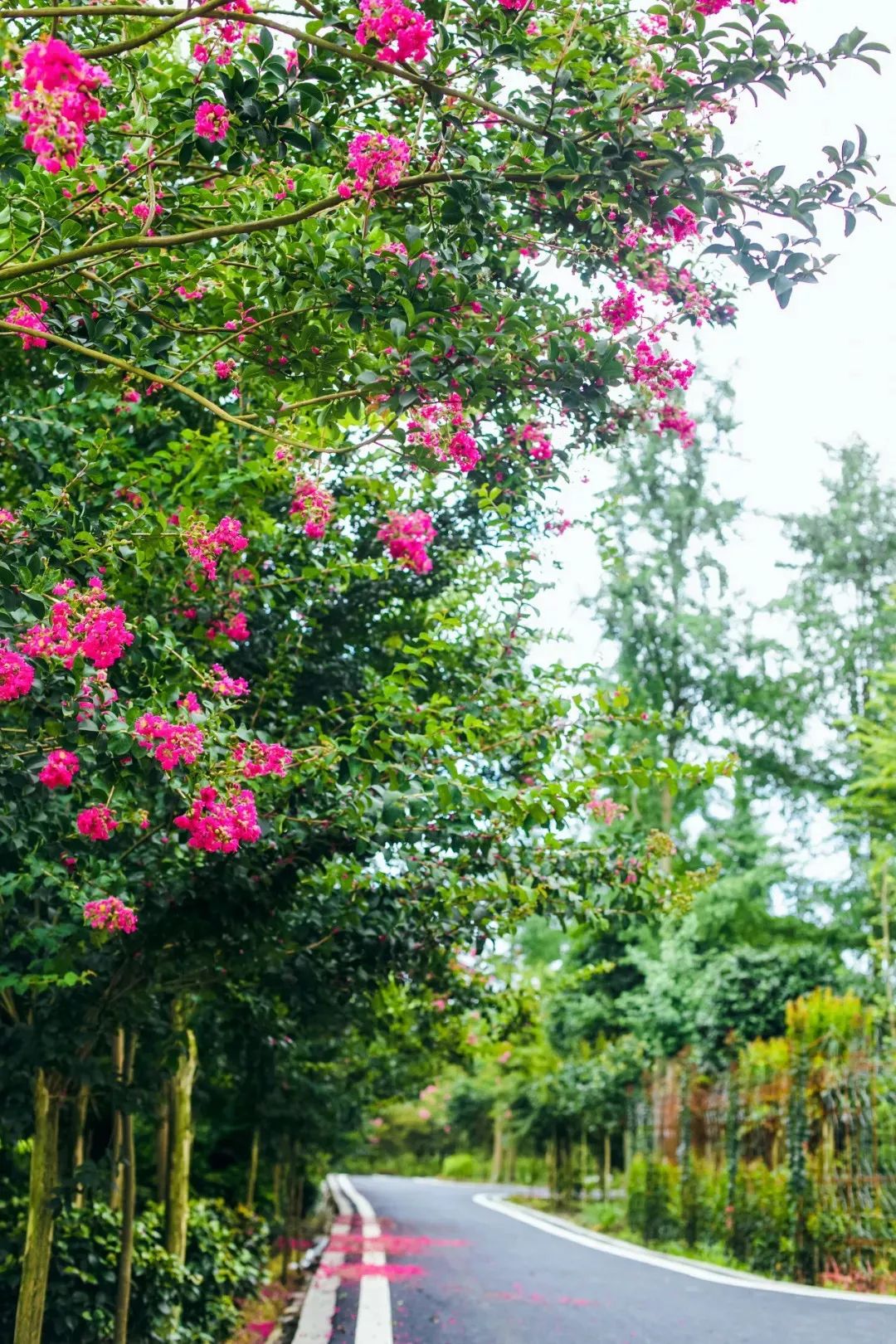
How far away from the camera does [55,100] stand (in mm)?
2859

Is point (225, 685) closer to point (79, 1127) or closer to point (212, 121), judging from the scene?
point (212, 121)

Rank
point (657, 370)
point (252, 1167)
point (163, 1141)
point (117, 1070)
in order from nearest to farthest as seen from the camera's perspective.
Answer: point (657, 370) → point (117, 1070) → point (163, 1141) → point (252, 1167)

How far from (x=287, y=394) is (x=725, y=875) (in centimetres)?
2468

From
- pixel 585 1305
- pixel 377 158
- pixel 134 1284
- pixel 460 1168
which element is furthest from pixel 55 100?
pixel 460 1168

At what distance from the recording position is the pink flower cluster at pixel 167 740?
4047 mm

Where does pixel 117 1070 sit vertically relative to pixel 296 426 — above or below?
below

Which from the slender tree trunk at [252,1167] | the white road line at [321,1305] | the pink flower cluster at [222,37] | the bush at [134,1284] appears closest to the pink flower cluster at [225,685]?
the pink flower cluster at [222,37]

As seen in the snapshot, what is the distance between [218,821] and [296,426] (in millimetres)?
1708

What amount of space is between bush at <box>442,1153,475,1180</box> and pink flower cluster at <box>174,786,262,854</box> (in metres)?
61.7

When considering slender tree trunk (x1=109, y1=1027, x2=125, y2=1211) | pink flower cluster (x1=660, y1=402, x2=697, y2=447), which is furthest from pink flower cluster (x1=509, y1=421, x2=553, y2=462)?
slender tree trunk (x1=109, y1=1027, x2=125, y2=1211)

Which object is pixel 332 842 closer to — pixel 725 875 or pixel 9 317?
pixel 9 317

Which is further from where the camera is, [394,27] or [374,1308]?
[374,1308]

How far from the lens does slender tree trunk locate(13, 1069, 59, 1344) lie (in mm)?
5891

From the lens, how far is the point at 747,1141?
53.4 ft
